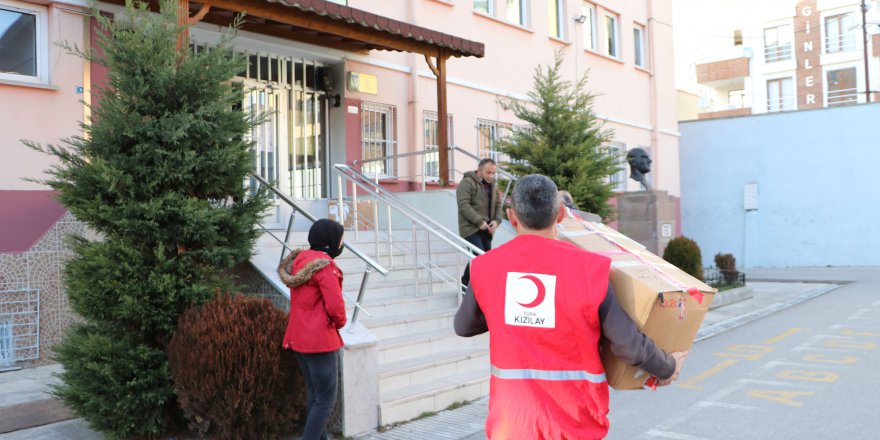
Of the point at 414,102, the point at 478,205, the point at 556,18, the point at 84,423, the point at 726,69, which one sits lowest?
the point at 84,423

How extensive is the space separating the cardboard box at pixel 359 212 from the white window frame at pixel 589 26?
9297mm

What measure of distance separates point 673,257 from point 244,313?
33.1ft

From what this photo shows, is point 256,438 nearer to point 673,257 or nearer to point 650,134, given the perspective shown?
point 673,257

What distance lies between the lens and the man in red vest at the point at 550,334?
255 cm

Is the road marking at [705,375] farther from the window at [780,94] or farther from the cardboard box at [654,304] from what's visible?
the window at [780,94]

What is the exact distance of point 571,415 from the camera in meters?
2.56

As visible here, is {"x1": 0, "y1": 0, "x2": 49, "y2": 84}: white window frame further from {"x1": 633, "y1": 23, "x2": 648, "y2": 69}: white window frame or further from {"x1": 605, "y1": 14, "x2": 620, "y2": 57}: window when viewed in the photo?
{"x1": 633, "y1": 23, "x2": 648, "y2": 69}: white window frame

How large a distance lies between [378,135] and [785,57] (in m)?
34.7

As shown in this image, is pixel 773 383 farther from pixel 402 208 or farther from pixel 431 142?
pixel 431 142

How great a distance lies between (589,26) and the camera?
732 inches

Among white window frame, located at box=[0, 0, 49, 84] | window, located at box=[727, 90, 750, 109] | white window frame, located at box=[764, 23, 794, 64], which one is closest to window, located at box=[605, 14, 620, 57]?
white window frame, located at box=[0, 0, 49, 84]

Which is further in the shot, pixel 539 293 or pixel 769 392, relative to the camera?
pixel 769 392

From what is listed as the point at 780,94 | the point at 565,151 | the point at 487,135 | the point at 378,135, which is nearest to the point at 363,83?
the point at 378,135

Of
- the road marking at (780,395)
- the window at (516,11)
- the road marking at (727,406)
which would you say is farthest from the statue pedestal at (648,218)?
the road marking at (727,406)
